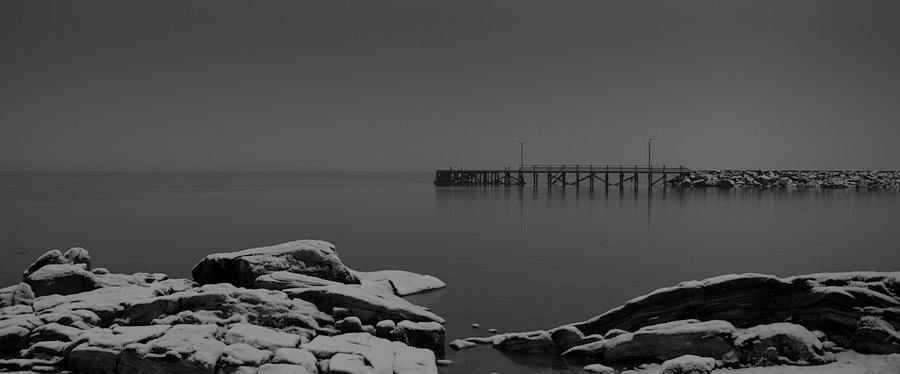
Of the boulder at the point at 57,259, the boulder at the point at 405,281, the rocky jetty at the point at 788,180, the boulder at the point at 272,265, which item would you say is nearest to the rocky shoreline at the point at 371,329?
the boulder at the point at 272,265

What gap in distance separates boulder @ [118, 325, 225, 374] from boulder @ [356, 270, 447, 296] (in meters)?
9.43

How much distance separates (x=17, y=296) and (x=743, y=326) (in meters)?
16.4

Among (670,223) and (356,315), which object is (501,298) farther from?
(670,223)

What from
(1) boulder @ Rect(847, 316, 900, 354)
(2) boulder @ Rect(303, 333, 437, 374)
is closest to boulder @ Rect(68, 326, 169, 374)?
(2) boulder @ Rect(303, 333, 437, 374)

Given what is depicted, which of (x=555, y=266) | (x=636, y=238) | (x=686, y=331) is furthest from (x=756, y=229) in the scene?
(x=686, y=331)

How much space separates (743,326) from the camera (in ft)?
44.6

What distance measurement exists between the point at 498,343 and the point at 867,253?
26.6m

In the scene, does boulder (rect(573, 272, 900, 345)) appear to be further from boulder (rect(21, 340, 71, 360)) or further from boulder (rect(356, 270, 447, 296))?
boulder (rect(21, 340, 71, 360))

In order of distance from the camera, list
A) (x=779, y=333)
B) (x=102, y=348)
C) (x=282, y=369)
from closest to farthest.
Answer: (x=282, y=369) → (x=102, y=348) → (x=779, y=333)

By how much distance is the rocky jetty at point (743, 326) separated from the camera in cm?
1227

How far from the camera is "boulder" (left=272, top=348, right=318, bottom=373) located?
36.6 ft

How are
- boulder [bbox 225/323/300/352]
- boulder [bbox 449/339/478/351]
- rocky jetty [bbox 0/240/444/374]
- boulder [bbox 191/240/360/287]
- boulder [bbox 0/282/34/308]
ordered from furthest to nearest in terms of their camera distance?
boulder [bbox 191/240/360/287] → boulder [bbox 0/282/34/308] → boulder [bbox 449/339/478/351] → boulder [bbox 225/323/300/352] → rocky jetty [bbox 0/240/444/374]

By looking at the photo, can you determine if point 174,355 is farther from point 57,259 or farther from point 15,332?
point 57,259

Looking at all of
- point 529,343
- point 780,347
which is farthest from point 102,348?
point 780,347
